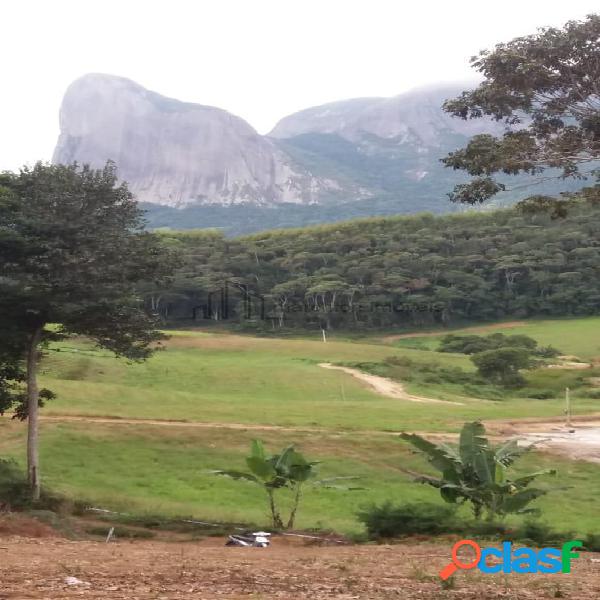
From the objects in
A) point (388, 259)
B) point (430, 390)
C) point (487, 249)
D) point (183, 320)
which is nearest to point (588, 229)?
point (487, 249)

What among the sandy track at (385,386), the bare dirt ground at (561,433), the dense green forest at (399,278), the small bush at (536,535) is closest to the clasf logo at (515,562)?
the small bush at (536,535)

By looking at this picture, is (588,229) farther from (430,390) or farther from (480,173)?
(480,173)

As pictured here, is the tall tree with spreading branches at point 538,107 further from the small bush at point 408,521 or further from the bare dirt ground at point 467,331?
the bare dirt ground at point 467,331

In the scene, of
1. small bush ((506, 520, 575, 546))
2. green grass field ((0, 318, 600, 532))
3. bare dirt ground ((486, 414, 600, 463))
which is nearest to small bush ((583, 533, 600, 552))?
small bush ((506, 520, 575, 546))

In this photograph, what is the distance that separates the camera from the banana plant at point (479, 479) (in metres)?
14.0

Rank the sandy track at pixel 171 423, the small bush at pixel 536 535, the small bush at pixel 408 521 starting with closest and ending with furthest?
the small bush at pixel 536 535 < the small bush at pixel 408 521 < the sandy track at pixel 171 423

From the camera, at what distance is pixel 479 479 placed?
1461 cm

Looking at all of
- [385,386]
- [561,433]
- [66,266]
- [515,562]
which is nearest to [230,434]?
[66,266]

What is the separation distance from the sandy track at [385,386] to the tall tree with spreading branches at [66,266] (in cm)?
2450

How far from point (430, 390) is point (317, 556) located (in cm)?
3717

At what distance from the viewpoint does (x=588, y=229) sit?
104 meters

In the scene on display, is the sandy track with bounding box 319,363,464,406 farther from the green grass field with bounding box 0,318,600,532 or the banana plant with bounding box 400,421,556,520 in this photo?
the banana plant with bounding box 400,421,556,520

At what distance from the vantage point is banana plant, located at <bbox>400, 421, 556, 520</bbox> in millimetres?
13984

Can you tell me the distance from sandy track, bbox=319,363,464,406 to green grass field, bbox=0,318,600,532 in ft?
3.11
